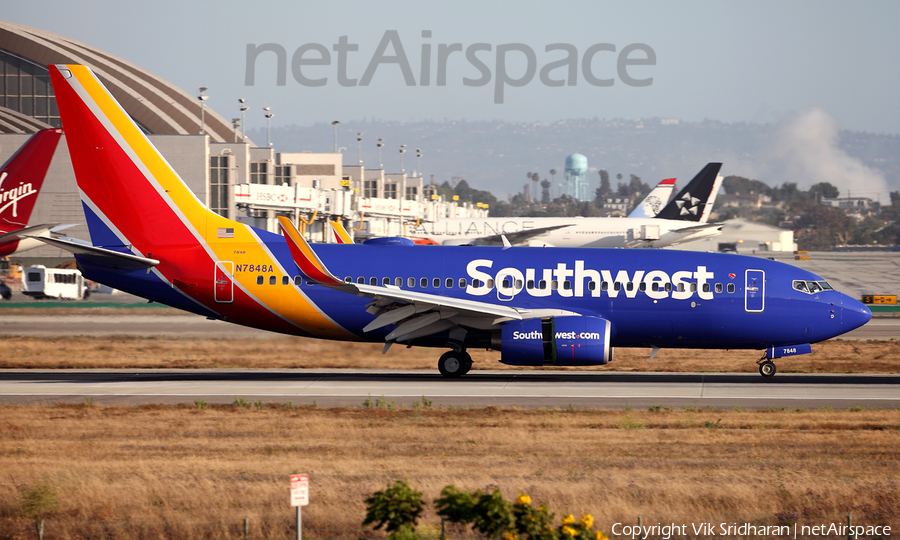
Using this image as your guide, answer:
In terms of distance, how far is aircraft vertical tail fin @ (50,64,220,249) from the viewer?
2661 cm

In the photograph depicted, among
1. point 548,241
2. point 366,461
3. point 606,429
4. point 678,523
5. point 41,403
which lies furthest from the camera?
point 548,241

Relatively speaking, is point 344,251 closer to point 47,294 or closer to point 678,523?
point 678,523

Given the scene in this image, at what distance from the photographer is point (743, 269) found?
26953mm

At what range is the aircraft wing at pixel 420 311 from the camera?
24781mm

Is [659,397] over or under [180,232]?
under

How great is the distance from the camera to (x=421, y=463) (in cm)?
1566

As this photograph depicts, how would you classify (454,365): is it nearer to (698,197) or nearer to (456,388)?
(456,388)

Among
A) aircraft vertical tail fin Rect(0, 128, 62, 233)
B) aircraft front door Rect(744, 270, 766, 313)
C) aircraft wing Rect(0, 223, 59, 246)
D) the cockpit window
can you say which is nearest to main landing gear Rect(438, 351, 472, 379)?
aircraft front door Rect(744, 270, 766, 313)

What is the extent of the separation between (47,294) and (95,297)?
11.5 ft

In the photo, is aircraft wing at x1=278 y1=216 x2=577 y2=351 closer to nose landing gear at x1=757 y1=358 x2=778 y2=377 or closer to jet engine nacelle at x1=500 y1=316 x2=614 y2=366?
jet engine nacelle at x1=500 y1=316 x2=614 y2=366

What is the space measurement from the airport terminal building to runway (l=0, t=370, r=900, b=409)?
56.6 feet

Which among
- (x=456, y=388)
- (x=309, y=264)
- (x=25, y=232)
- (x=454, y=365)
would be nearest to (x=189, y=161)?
(x=25, y=232)

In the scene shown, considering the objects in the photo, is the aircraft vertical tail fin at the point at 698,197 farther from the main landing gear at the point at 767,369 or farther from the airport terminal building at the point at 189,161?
the main landing gear at the point at 767,369

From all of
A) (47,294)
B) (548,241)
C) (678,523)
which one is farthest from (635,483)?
(548,241)
